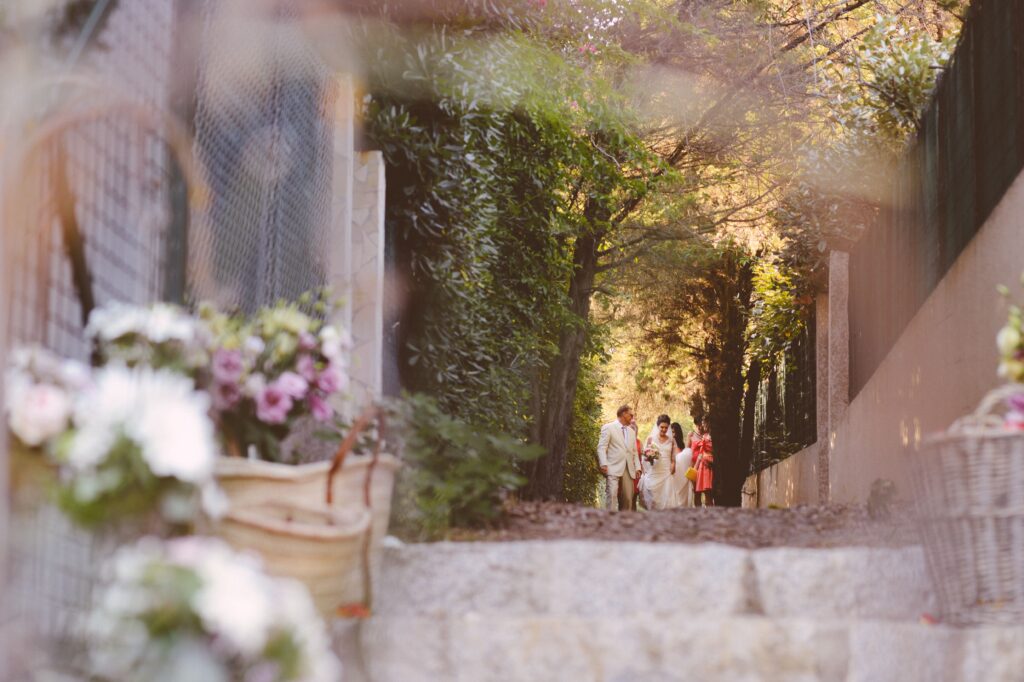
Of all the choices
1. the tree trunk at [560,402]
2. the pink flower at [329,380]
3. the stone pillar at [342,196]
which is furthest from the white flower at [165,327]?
the tree trunk at [560,402]

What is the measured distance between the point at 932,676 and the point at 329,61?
4688 millimetres

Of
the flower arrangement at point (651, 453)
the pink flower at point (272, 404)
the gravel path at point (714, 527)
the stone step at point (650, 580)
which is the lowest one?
the stone step at point (650, 580)

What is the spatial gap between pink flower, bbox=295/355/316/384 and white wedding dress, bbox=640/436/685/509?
10.5 meters

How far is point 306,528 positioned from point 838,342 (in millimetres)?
10127

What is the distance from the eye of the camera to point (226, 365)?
133 inches

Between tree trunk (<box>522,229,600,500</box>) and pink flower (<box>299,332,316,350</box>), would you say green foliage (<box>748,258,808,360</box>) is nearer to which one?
tree trunk (<box>522,229,600,500</box>)

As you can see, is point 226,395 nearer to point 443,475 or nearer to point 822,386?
point 443,475

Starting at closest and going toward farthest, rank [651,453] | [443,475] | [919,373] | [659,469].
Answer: [443,475], [919,373], [651,453], [659,469]

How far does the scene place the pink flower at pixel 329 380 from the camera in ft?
12.2

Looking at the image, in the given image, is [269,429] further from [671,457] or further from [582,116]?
[671,457]

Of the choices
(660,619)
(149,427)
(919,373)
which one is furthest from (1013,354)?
(919,373)

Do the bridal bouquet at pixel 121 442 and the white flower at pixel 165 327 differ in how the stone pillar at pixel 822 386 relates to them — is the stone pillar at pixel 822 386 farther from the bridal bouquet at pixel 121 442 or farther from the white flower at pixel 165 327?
the bridal bouquet at pixel 121 442

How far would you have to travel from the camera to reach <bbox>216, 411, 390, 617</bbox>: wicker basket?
3047 mm

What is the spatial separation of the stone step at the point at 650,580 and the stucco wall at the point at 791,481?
6.19 meters
